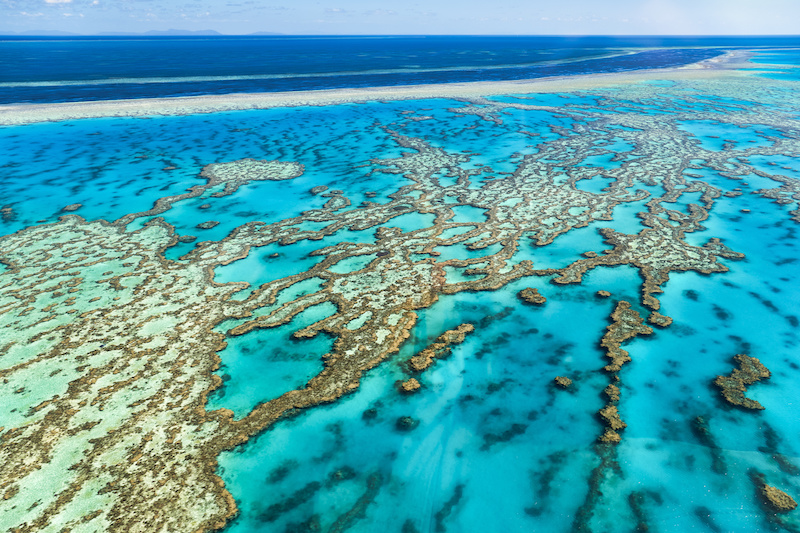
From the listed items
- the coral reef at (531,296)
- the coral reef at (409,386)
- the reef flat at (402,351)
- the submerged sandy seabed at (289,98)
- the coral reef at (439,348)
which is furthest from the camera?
the submerged sandy seabed at (289,98)

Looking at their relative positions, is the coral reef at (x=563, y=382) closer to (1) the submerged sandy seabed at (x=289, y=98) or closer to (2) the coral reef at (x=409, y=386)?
(2) the coral reef at (x=409, y=386)

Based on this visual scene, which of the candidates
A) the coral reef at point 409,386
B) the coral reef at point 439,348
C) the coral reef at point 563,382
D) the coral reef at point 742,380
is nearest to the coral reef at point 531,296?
the coral reef at point 439,348

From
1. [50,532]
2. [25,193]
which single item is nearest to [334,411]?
[50,532]

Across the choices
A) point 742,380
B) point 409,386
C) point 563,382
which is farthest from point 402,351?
point 742,380

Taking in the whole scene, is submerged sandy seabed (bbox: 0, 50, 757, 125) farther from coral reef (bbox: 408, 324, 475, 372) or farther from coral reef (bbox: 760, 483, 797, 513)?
coral reef (bbox: 760, 483, 797, 513)

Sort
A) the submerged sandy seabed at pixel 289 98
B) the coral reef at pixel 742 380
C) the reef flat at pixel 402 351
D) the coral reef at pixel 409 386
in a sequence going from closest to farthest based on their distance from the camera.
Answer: the reef flat at pixel 402 351, the coral reef at pixel 742 380, the coral reef at pixel 409 386, the submerged sandy seabed at pixel 289 98

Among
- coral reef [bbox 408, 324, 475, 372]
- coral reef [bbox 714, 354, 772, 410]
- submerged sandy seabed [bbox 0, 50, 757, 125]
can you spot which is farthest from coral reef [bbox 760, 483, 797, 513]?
submerged sandy seabed [bbox 0, 50, 757, 125]

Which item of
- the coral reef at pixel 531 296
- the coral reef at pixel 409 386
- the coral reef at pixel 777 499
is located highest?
the coral reef at pixel 531 296

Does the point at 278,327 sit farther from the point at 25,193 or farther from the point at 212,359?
the point at 25,193
